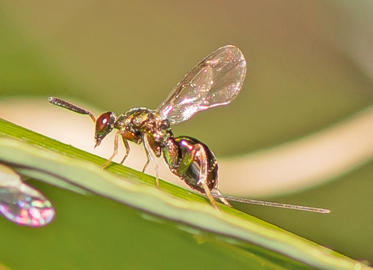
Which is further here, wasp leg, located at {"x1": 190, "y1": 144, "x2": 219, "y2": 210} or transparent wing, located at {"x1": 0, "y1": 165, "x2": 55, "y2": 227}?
wasp leg, located at {"x1": 190, "y1": 144, "x2": 219, "y2": 210}

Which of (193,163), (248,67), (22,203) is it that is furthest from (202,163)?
(248,67)

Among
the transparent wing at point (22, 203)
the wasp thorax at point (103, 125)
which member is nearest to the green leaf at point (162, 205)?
the transparent wing at point (22, 203)

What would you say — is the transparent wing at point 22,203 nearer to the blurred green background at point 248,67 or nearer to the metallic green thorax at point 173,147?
the metallic green thorax at point 173,147

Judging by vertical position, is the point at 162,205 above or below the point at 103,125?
below

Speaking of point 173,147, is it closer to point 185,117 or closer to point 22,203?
point 185,117

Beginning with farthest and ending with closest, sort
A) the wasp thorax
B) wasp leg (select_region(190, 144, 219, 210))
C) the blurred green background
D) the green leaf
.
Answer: the blurred green background, the wasp thorax, wasp leg (select_region(190, 144, 219, 210)), the green leaf

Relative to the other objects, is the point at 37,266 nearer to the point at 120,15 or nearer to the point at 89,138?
the point at 89,138

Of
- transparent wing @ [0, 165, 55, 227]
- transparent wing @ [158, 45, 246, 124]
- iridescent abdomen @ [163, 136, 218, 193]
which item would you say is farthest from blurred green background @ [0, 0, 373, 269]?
transparent wing @ [0, 165, 55, 227]

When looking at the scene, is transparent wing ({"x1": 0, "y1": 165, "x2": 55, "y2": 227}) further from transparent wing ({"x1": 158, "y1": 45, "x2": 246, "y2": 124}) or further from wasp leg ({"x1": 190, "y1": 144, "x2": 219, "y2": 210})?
transparent wing ({"x1": 158, "y1": 45, "x2": 246, "y2": 124})
